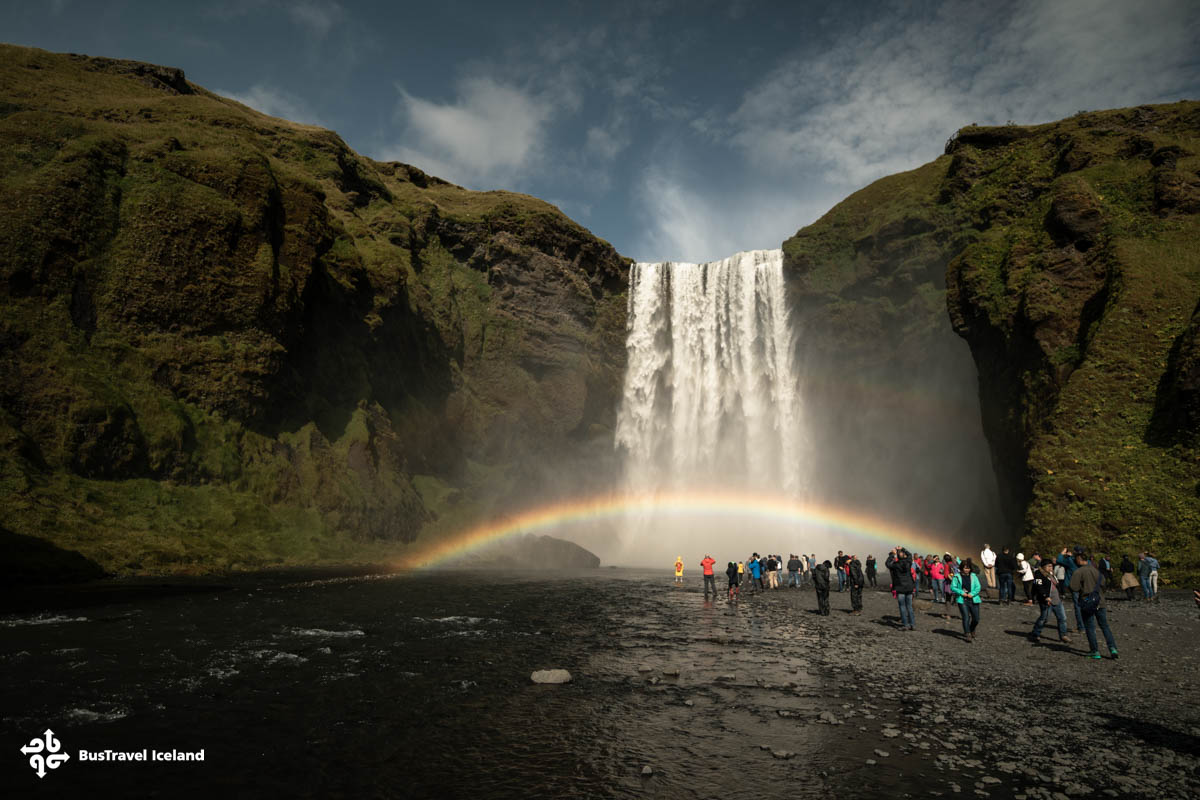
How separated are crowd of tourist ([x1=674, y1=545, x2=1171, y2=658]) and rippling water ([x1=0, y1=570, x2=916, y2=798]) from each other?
4.42 m

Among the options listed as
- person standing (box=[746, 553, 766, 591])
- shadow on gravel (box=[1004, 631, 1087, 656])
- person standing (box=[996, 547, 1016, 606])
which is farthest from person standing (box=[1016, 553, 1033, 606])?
person standing (box=[746, 553, 766, 591])

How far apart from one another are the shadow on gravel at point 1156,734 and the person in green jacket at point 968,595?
25.1ft

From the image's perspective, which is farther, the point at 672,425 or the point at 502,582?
the point at 672,425

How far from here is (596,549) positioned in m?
69.1

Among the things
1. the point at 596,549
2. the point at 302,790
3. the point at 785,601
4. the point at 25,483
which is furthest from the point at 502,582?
the point at 596,549

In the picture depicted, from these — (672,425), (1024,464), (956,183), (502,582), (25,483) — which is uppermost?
(956,183)

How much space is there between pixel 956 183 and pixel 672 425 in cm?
3812

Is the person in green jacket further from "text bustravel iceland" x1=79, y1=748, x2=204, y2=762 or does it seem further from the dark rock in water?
the dark rock in water

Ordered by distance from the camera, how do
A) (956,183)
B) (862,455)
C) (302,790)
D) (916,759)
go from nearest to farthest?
(302,790)
(916,759)
(956,183)
(862,455)

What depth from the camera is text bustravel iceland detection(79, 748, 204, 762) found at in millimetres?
7398

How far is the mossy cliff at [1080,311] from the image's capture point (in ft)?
93.1

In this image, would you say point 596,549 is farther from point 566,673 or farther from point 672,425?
point 566,673

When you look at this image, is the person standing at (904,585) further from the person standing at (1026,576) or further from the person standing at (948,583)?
the person standing at (1026,576)
